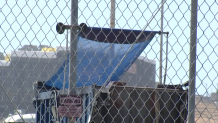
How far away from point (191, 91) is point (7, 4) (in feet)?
6.08

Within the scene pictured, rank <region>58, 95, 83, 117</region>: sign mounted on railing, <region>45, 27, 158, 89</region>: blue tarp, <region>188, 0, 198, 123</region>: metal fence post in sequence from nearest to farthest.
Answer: <region>188, 0, 198, 123</region>: metal fence post, <region>58, 95, 83, 117</region>: sign mounted on railing, <region>45, 27, 158, 89</region>: blue tarp

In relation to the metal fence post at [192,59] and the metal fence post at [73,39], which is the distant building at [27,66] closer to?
the metal fence post at [73,39]

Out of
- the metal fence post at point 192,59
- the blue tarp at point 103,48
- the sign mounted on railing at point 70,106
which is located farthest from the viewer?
the blue tarp at point 103,48

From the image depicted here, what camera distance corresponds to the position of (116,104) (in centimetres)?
512

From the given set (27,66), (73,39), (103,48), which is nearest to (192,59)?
(73,39)

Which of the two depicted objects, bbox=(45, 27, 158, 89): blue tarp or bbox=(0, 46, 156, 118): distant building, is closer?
bbox=(0, 46, 156, 118): distant building

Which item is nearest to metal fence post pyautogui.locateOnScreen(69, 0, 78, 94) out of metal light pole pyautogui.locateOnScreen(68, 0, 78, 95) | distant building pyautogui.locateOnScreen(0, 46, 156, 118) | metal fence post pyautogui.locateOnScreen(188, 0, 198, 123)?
metal light pole pyautogui.locateOnScreen(68, 0, 78, 95)

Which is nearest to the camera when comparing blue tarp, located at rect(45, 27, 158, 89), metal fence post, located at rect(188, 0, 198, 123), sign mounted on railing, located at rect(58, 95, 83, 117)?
metal fence post, located at rect(188, 0, 198, 123)

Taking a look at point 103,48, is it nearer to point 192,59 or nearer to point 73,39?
point 73,39

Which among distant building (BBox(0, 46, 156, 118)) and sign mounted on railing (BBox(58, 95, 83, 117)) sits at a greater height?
distant building (BBox(0, 46, 156, 118))

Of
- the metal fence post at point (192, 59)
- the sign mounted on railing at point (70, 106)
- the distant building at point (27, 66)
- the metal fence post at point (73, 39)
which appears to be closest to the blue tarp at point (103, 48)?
the metal fence post at point (73, 39)

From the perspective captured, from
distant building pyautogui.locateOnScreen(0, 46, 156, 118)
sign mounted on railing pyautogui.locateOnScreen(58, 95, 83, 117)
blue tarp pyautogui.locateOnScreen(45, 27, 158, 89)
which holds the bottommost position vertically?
sign mounted on railing pyautogui.locateOnScreen(58, 95, 83, 117)

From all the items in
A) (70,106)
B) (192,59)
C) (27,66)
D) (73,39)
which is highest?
(27,66)

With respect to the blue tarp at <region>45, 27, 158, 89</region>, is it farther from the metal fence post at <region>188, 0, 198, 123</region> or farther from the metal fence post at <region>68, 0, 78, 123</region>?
the metal fence post at <region>188, 0, 198, 123</region>
